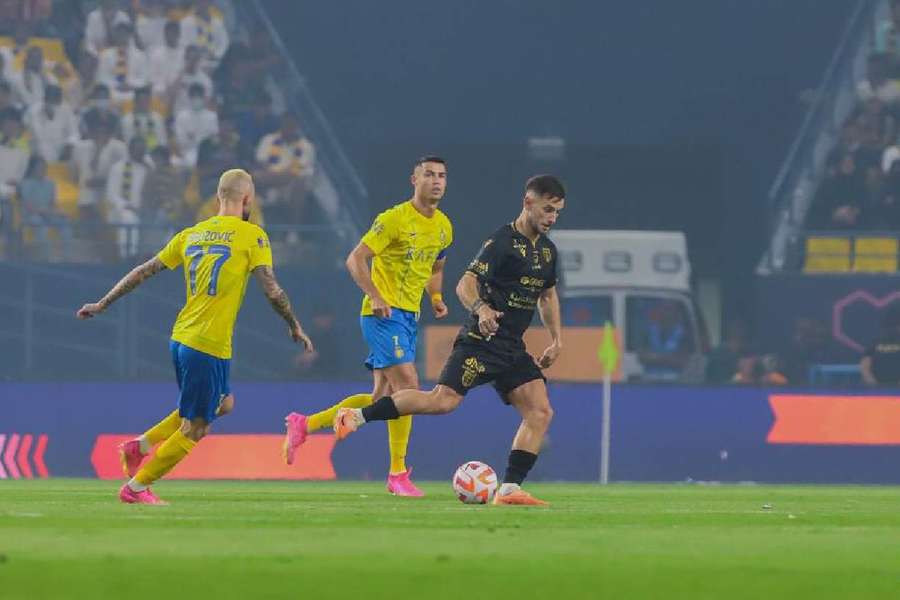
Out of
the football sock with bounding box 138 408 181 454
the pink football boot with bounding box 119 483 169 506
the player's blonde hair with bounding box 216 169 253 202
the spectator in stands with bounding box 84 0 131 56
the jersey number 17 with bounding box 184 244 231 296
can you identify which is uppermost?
the spectator in stands with bounding box 84 0 131 56

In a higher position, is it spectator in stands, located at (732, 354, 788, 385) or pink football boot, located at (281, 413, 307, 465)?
spectator in stands, located at (732, 354, 788, 385)

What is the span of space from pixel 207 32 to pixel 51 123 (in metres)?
2.36

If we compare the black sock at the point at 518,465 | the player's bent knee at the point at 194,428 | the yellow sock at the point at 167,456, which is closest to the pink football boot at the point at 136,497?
the yellow sock at the point at 167,456

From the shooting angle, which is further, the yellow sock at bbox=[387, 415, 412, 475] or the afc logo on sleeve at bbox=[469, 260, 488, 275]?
the yellow sock at bbox=[387, 415, 412, 475]

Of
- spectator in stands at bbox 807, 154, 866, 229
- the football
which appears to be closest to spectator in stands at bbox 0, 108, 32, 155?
spectator in stands at bbox 807, 154, 866, 229

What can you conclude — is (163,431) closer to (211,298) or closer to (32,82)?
(211,298)

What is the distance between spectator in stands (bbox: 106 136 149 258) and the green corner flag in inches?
208

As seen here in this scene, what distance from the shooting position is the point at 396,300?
1348 centimetres

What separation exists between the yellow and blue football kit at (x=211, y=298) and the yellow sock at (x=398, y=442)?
2.62 m

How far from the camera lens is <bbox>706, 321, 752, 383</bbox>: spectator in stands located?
20.5m

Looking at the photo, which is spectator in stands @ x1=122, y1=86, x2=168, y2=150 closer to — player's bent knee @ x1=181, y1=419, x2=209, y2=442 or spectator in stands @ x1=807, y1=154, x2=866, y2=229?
spectator in stands @ x1=807, y1=154, x2=866, y2=229

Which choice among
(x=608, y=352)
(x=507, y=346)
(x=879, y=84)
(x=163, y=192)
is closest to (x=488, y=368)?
(x=507, y=346)

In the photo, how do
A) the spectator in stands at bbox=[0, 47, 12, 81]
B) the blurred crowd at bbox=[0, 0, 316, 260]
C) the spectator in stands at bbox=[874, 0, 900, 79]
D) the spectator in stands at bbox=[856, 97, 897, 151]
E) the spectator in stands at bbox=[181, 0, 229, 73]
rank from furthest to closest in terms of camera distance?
the spectator in stands at bbox=[181, 0, 229, 73] < the spectator in stands at bbox=[874, 0, 900, 79] < the spectator in stands at bbox=[0, 47, 12, 81] < the spectator in stands at bbox=[856, 97, 897, 151] < the blurred crowd at bbox=[0, 0, 316, 260]

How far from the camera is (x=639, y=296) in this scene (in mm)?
21922
